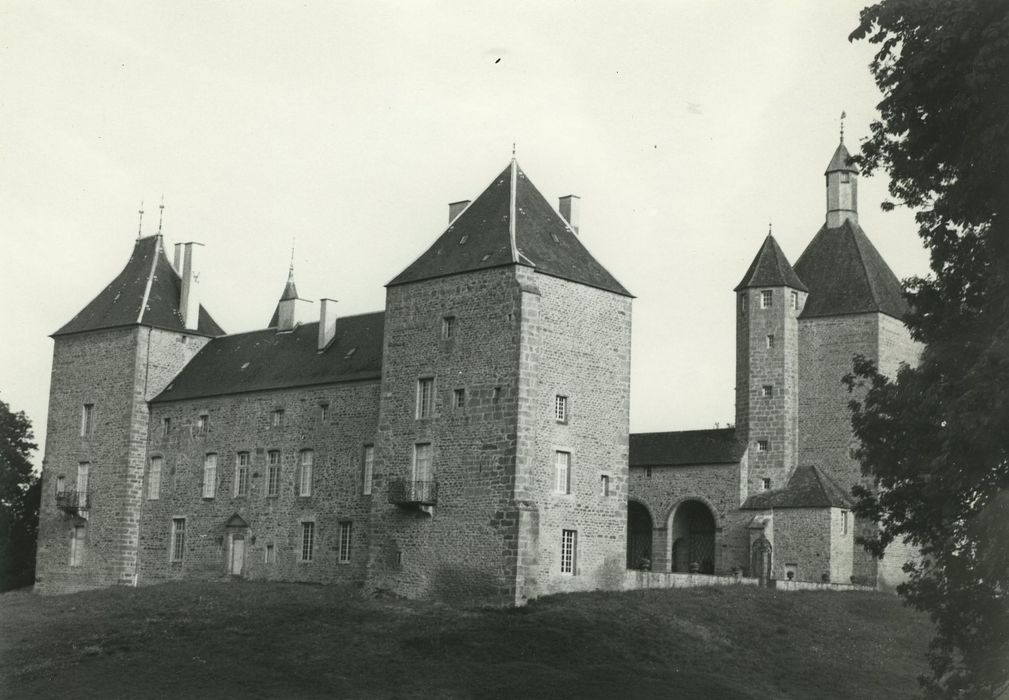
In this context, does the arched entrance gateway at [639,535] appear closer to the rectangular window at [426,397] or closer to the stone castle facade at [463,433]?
the stone castle facade at [463,433]

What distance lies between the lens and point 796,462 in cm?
4584

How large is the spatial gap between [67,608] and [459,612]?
1349cm

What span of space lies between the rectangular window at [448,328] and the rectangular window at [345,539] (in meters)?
7.69

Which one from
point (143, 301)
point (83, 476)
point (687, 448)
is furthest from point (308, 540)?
point (687, 448)

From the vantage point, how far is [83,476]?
1902 inches

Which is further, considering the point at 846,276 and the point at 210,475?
the point at 846,276

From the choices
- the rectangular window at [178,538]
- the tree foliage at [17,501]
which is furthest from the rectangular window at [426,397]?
the tree foliage at [17,501]

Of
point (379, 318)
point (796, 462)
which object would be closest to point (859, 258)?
point (796, 462)

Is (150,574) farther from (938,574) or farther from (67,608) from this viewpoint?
(938,574)

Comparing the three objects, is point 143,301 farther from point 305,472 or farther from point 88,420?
point 305,472

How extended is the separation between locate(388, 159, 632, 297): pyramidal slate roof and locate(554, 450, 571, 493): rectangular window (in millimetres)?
4769

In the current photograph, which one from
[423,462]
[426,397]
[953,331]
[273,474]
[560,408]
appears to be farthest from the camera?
[273,474]

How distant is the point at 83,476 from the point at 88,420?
6.59ft

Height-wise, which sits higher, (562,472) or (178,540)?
→ (562,472)
